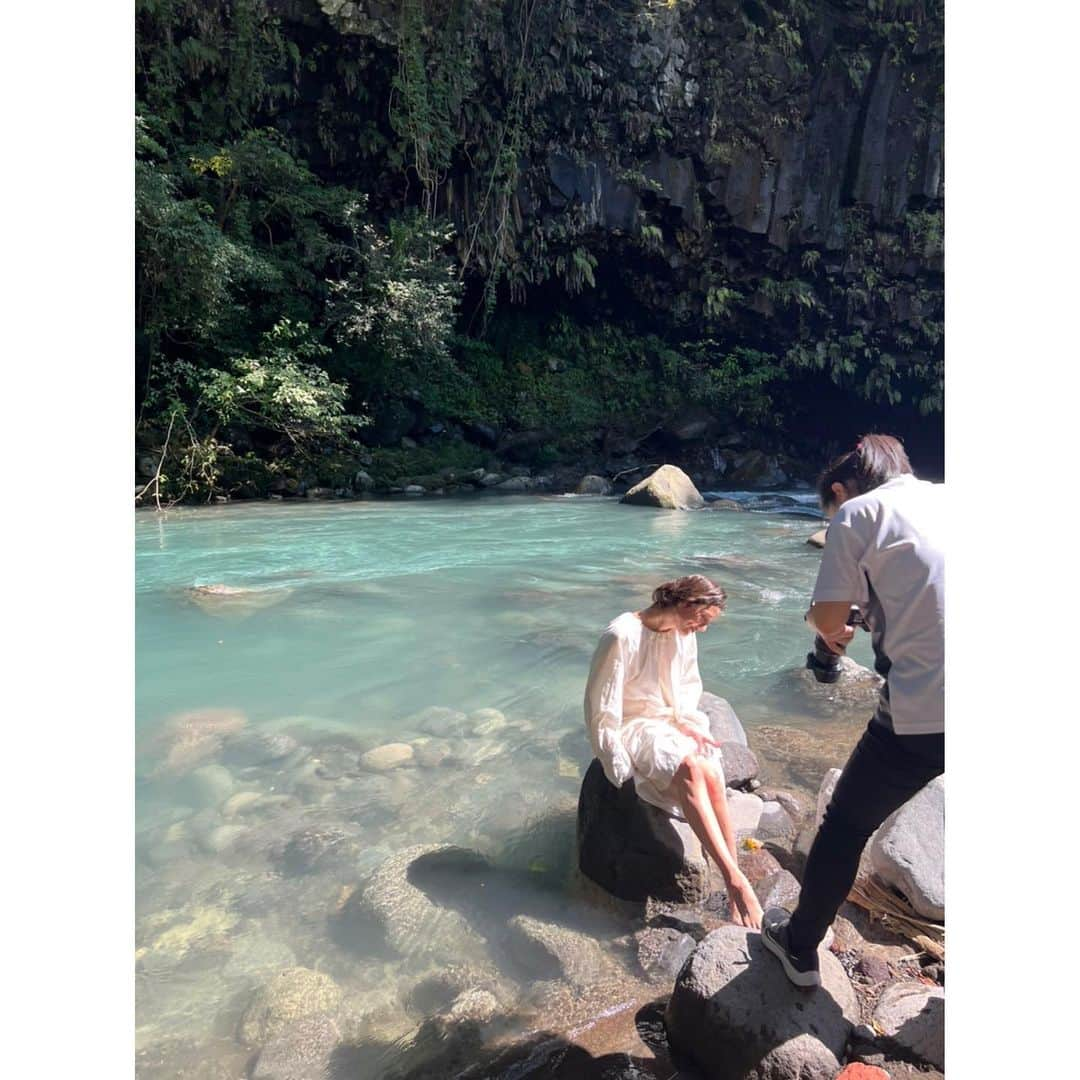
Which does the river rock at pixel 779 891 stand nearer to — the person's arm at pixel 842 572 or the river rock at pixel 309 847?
the person's arm at pixel 842 572

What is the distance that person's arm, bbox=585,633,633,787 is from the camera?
2.74 meters

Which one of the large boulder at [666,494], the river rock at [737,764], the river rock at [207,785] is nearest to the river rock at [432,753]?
the river rock at [207,785]

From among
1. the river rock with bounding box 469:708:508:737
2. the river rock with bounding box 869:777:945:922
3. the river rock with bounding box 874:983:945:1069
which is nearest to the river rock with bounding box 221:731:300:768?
the river rock with bounding box 469:708:508:737

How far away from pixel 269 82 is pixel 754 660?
15828 millimetres

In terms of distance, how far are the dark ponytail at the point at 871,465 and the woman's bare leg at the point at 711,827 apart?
1172 mm

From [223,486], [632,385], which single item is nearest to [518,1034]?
[223,486]

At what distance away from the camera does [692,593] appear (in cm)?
278

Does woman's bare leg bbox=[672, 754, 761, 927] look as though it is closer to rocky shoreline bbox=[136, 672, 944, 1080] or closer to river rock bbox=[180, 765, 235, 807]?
rocky shoreline bbox=[136, 672, 944, 1080]

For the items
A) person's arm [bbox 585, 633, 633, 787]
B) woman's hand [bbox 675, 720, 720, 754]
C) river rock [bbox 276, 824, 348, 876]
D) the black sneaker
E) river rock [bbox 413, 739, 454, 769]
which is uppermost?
person's arm [bbox 585, 633, 633, 787]

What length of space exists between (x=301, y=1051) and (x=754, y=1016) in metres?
Answer: 1.23

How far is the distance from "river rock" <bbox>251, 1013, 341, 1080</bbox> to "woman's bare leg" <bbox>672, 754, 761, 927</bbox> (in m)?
1.27

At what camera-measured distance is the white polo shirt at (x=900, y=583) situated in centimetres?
170

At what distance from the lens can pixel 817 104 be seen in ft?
66.4
